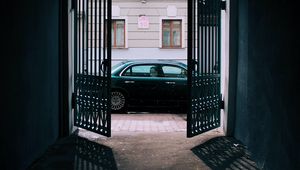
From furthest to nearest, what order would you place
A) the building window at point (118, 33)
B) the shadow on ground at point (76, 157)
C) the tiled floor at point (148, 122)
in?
the building window at point (118, 33) < the tiled floor at point (148, 122) < the shadow on ground at point (76, 157)

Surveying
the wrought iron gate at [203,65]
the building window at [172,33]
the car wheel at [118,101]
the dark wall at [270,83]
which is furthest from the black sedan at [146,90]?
the building window at [172,33]

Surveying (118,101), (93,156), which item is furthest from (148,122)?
(93,156)

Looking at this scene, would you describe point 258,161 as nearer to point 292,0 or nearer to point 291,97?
point 291,97

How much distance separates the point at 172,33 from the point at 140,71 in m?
8.36

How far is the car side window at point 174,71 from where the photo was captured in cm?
1331

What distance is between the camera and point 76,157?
7125 mm

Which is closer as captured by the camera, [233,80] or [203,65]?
[233,80]

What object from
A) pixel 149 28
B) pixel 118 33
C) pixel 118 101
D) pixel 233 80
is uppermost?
pixel 149 28

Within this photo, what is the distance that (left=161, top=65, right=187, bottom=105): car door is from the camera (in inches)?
515

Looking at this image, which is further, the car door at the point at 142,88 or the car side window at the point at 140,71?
the car side window at the point at 140,71

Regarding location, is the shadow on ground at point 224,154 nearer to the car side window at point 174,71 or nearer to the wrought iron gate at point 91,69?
the wrought iron gate at point 91,69

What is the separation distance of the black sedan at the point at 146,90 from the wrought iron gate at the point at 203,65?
3625mm

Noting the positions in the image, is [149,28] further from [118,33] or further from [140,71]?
[140,71]

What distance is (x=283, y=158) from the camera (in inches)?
206
